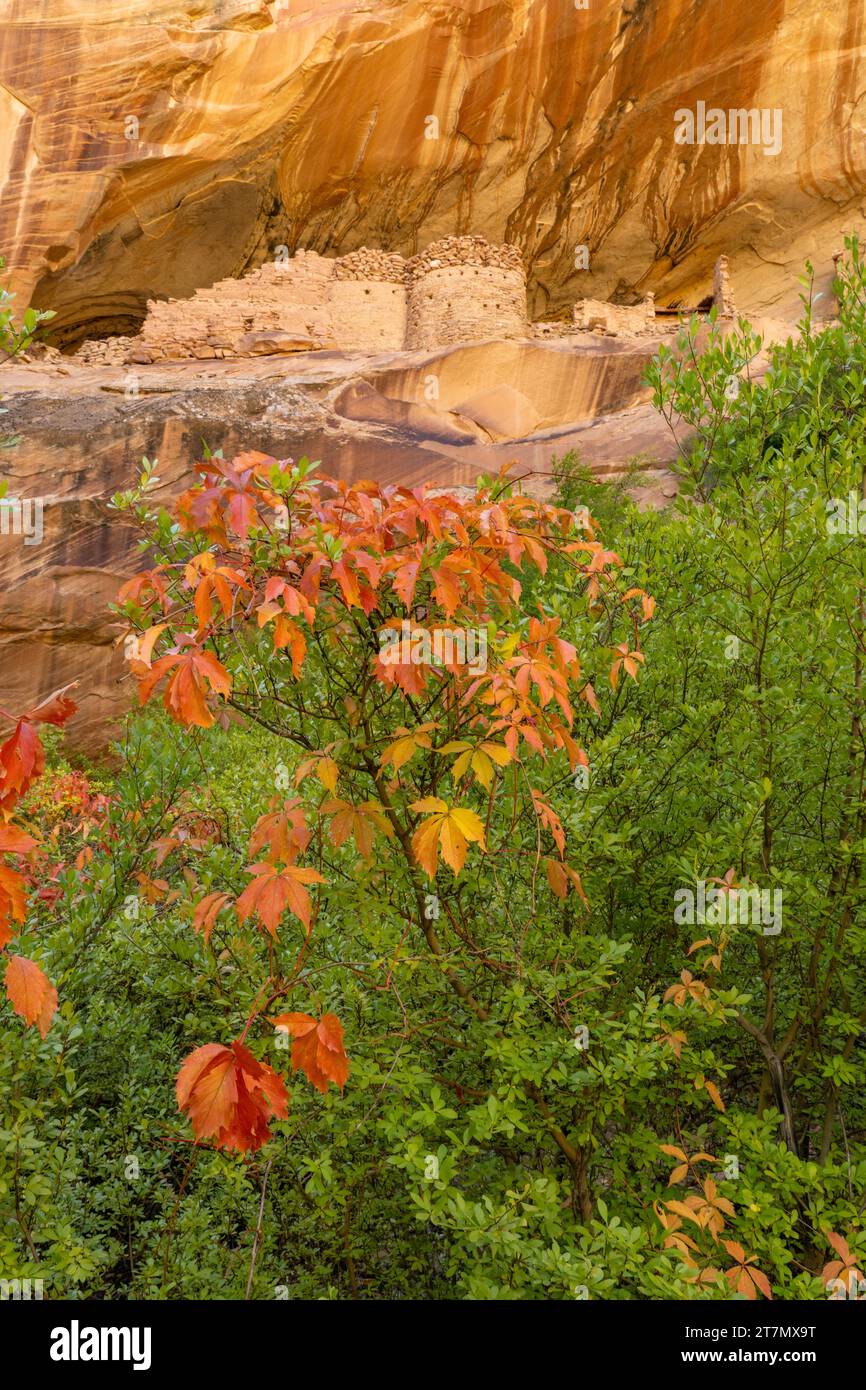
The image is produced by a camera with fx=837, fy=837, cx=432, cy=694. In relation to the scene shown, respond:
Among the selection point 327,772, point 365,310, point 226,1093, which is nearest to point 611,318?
point 365,310

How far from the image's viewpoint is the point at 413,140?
13.6 metres

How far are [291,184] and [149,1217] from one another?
15036mm

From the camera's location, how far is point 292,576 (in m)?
1.73

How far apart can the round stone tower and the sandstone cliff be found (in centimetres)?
111

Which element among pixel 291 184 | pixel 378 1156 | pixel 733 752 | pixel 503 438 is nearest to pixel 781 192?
pixel 503 438

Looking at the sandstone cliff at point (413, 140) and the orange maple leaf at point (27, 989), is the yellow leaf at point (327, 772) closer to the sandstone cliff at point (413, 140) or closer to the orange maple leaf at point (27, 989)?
the orange maple leaf at point (27, 989)

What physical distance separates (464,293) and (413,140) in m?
Answer: 2.42

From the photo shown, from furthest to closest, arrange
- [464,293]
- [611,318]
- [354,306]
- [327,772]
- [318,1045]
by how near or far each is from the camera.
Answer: [354,306]
[464,293]
[611,318]
[327,772]
[318,1045]

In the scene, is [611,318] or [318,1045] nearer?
[318,1045]

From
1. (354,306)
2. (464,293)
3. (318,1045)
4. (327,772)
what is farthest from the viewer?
(354,306)

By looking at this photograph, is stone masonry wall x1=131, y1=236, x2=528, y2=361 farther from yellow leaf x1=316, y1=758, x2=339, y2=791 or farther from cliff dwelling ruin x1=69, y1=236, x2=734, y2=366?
yellow leaf x1=316, y1=758, x2=339, y2=791

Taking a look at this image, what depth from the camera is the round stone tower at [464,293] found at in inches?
553

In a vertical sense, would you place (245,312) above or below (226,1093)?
above

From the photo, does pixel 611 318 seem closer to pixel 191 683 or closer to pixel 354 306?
pixel 354 306
